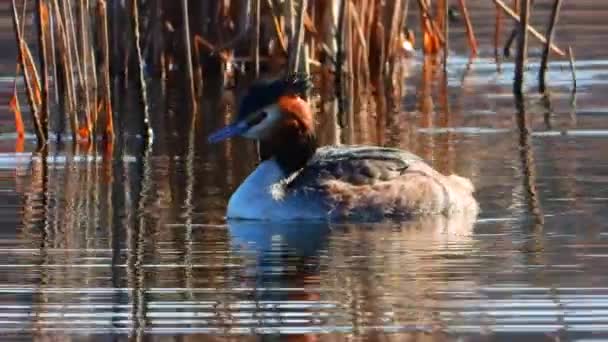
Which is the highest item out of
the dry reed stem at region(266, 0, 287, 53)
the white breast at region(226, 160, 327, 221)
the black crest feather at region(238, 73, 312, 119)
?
the black crest feather at region(238, 73, 312, 119)

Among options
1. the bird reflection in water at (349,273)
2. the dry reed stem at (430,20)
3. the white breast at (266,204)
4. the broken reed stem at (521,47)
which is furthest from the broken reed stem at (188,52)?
the bird reflection in water at (349,273)

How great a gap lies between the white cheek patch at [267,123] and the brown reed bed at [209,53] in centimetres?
262

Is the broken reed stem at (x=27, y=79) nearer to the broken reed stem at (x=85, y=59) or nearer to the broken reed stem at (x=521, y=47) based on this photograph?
the broken reed stem at (x=85, y=59)

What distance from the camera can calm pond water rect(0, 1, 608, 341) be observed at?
8117mm

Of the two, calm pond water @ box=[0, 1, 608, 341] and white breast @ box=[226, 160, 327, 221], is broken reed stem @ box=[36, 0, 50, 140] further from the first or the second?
white breast @ box=[226, 160, 327, 221]

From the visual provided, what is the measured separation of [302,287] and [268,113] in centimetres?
277

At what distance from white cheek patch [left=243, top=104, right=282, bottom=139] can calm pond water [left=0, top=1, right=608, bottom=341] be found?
1.75 ft

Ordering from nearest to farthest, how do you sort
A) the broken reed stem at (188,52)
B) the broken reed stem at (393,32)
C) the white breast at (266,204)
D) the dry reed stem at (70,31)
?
the white breast at (266,204) < the dry reed stem at (70,31) < the broken reed stem at (188,52) < the broken reed stem at (393,32)

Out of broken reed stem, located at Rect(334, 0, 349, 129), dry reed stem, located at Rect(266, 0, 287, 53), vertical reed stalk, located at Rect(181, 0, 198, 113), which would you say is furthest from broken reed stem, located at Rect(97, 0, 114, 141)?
dry reed stem, located at Rect(266, 0, 287, 53)

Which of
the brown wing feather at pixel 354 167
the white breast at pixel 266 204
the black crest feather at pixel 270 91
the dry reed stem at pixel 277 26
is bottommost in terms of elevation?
the white breast at pixel 266 204

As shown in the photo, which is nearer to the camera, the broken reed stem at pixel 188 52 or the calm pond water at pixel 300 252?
the calm pond water at pixel 300 252

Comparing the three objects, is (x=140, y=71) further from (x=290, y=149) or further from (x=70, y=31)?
(x=290, y=149)

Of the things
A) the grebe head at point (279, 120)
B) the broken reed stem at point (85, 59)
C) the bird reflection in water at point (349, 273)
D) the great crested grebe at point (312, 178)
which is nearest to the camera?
the bird reflection in water at point (349, 273)

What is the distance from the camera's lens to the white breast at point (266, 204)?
11.4 meters
